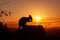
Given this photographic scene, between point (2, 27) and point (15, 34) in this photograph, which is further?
point (2, 27)

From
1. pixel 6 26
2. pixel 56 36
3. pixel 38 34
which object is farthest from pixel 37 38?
pixel 6 26

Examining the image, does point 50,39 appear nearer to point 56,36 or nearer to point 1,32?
point 56,36

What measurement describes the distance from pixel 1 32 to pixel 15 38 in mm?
2333

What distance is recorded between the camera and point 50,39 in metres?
38.7

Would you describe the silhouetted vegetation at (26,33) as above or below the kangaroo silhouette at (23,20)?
below

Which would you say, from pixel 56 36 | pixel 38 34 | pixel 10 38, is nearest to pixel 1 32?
pixel 10 38

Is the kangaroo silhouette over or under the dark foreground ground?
over

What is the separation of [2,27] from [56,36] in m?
7.68

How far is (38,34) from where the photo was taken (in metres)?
38.5

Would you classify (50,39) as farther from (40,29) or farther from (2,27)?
(2,27)

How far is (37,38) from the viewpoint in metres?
38.0

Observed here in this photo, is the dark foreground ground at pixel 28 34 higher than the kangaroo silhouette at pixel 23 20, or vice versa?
the kangaroo silhouette at pixel 23 20

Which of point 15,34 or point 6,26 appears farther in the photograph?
point 6,26

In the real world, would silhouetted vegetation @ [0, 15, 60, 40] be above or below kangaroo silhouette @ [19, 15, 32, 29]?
below
